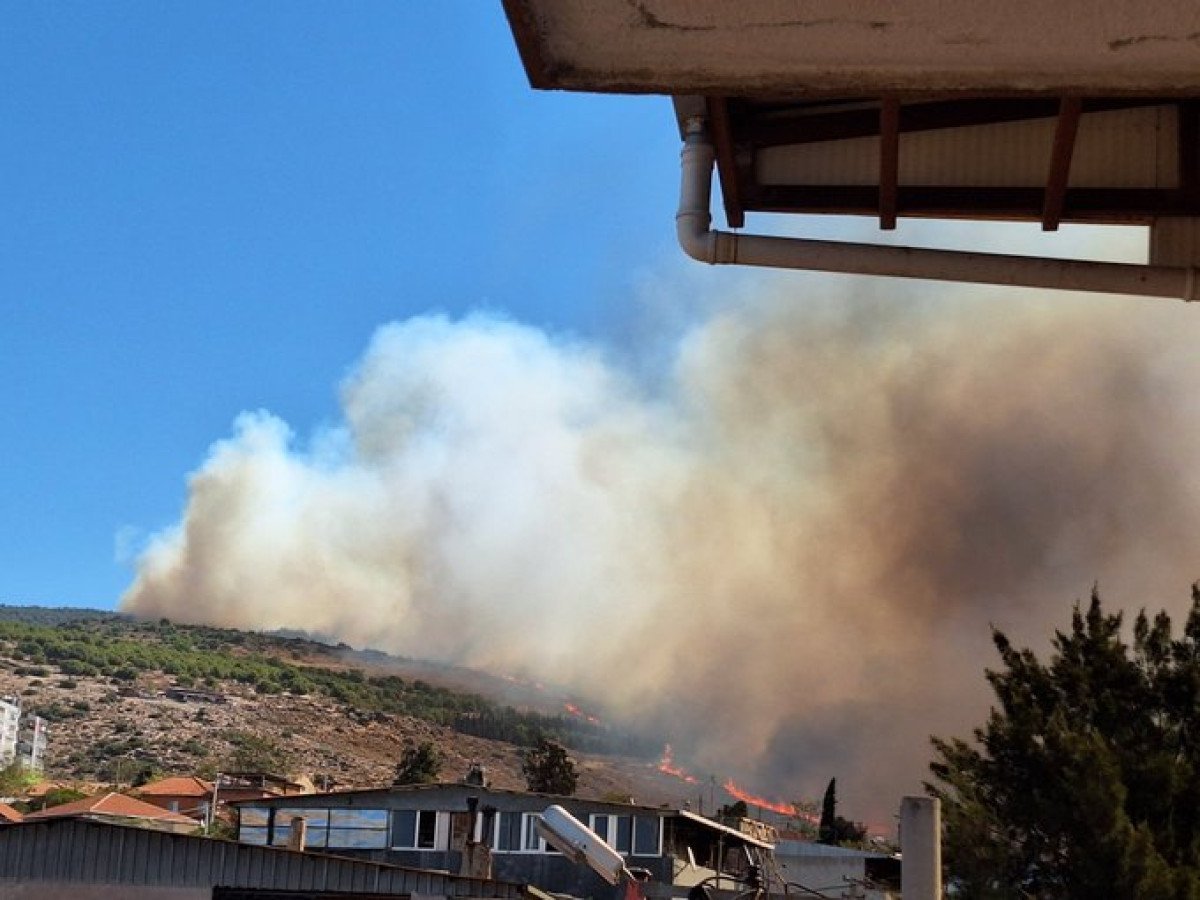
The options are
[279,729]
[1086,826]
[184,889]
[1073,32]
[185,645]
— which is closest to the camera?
[1073,32]

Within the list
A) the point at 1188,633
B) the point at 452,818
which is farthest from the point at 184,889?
the point at 1188,633

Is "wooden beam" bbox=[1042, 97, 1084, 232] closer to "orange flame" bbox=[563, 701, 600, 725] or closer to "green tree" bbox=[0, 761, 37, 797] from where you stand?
"green tree" bbox=[0, 761, 37, 797]

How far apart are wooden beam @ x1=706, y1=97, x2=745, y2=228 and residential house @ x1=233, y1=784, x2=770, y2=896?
23.3 m

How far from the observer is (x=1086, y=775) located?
24.7 meters

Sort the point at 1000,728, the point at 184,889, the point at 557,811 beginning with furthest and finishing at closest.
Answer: the point at 1000,728
the point at 184,889
the point at 557,811

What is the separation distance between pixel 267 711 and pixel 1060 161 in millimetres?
116746

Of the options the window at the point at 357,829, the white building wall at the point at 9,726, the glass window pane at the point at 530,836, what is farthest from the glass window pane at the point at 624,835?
the white building wall at the point at 9,726

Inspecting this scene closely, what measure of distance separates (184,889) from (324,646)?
498 feet

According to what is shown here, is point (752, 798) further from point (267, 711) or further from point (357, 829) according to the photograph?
point (357, 829)

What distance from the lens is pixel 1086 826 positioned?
24719mm

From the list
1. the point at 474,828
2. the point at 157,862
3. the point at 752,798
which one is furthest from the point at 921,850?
the point at 752,798

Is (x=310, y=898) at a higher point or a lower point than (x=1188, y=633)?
lower

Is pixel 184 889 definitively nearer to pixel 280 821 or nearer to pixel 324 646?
pixel 280 821

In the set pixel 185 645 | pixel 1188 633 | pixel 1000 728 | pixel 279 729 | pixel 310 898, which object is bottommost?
pixel 310 898
